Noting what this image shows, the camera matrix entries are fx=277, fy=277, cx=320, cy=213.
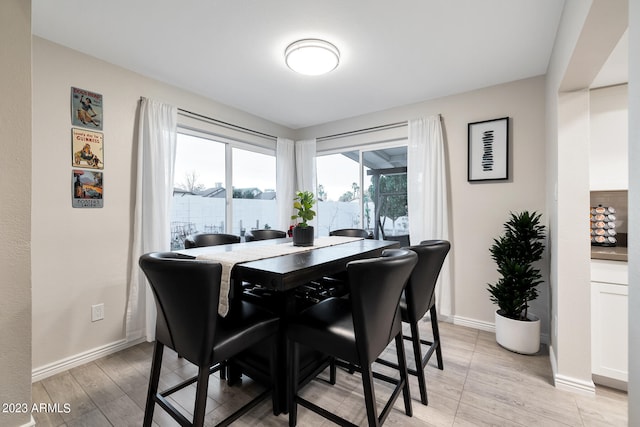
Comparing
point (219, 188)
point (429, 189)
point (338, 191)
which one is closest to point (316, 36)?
point (429, 189)

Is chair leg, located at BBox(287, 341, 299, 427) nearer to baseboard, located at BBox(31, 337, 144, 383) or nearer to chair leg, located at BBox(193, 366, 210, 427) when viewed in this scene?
chair leg, located at BBox(193, 366, 210, 427)

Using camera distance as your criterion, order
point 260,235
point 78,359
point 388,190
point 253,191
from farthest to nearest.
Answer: point 253,191 → point 388,190 → point 260,235 → point 78,359

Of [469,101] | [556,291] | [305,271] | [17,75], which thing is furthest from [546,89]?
[17,75]

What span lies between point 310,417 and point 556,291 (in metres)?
1.86

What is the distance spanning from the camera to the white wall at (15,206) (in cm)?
130

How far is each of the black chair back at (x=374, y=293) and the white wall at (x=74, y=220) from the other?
2.25 metres

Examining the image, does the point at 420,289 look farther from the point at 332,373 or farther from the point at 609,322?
the point at 609,322

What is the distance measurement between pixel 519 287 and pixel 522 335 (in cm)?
39

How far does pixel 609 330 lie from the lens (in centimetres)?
181

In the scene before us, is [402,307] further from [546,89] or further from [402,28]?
[546,89]

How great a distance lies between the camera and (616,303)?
5.85ft

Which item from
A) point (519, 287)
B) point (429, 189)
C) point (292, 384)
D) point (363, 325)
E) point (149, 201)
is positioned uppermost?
point (429, 189)

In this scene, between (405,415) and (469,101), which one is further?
(469,101)

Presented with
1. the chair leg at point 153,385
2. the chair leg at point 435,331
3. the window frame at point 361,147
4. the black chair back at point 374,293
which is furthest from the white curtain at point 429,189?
the chair leg at point 153,385
